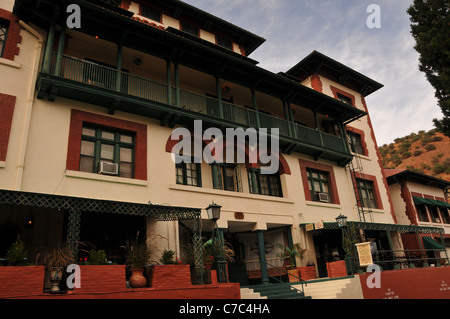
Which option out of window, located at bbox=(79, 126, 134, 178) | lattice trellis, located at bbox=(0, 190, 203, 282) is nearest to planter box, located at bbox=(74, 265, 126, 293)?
lattice trellis, located at bbox=(0, 190, 203, 282)

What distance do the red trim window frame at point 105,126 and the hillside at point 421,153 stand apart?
64.0 metres

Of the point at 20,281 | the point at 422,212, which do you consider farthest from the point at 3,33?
the point at 422,212

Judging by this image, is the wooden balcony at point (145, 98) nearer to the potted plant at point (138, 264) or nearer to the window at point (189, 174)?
the window at point (189, 174)

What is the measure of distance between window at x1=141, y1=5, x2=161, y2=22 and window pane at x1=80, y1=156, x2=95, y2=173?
8855mm

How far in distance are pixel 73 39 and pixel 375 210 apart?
60.8 feet

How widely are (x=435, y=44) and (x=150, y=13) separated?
1401 cm

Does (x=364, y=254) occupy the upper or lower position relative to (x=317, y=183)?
lower

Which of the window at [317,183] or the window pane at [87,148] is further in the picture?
the window at [317,183]

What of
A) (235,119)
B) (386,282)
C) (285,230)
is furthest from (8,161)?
(386,282)

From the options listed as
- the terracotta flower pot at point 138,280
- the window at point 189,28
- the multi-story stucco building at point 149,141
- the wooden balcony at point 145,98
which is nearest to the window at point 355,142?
the multi-story stucco building at point 149,141

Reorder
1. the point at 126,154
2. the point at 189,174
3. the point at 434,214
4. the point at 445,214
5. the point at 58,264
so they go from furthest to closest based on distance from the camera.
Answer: the point at 445,214 < the point at 434,214 < the point at 189,174 < the point at 126,154 < the point at 58,264

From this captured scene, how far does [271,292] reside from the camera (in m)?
12.9

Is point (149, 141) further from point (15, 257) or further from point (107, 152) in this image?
point (15, 257)

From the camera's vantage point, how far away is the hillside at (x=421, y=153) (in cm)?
6575
